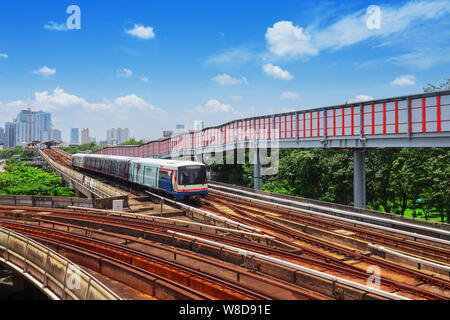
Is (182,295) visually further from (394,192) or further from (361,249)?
(394,192)

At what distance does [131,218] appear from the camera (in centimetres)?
2197

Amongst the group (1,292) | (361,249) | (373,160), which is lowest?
(1,292)

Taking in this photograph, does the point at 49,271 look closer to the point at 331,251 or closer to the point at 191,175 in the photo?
the point at 331,251

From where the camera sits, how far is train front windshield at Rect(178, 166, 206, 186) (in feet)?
80.5

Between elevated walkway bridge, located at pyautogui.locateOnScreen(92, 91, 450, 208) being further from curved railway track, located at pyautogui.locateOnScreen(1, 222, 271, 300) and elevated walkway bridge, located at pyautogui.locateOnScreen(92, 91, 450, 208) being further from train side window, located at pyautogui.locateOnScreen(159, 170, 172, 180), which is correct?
curved railway track, located at pyautogui.locateOnScreen(1, 222, 271, 300)

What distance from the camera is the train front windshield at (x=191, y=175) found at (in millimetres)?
24531

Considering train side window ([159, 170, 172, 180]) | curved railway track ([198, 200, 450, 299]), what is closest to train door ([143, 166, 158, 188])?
train side window ([159, 170, 172, 180])

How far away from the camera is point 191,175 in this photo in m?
24.8

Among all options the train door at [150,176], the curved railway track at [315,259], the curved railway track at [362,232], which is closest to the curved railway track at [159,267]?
the curved railway track at [315,259]

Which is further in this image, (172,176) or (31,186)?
(31,186)

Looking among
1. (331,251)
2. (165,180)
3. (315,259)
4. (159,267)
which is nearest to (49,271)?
(159,267)

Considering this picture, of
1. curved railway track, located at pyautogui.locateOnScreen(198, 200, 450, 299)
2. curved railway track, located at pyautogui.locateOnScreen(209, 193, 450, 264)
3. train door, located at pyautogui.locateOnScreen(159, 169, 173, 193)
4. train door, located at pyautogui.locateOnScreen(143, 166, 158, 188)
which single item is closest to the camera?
curved railway track, located at pyautogui.locateOnScreen(198, 200, 450, 299)
